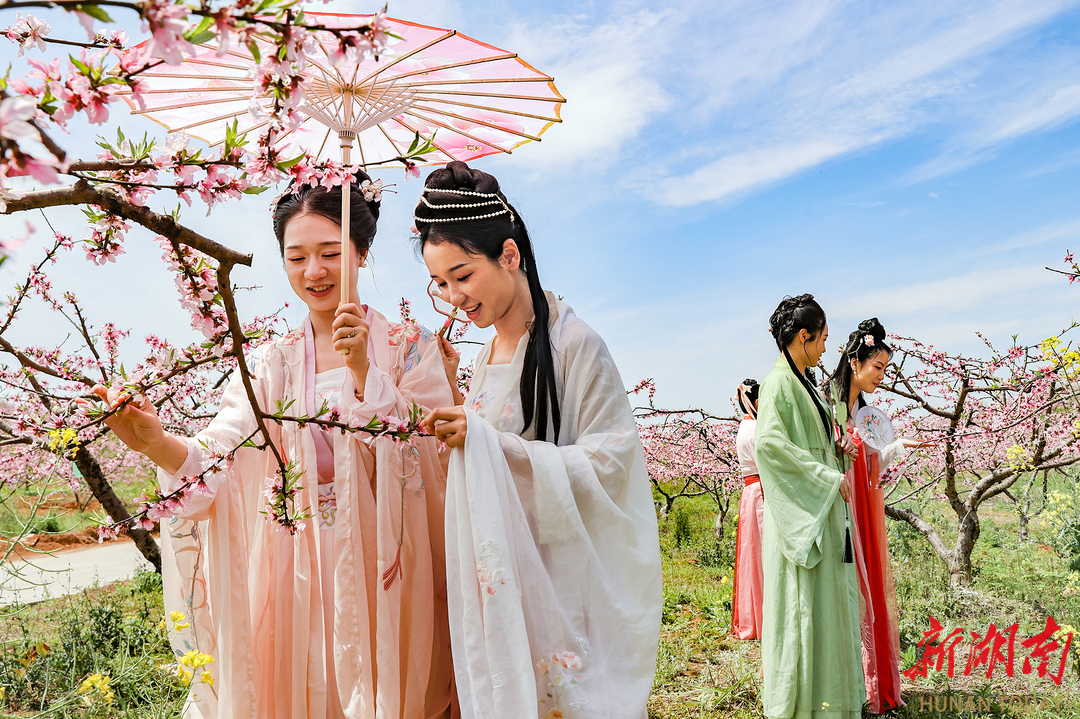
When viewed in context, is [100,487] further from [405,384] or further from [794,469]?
[794,469]

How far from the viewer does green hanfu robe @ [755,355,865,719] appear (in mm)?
3355

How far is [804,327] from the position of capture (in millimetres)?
3678

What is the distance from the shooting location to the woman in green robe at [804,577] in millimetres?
3357

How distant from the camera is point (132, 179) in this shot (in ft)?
4.40

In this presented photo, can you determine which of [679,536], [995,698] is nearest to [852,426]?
[995,698]

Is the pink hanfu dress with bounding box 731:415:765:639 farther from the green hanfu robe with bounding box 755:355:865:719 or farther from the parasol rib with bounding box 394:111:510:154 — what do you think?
the parasol rib with bounding box 394:111:510:154

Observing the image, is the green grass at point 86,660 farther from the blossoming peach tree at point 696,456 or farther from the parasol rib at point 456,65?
the blossoming peach tree at point 696,456

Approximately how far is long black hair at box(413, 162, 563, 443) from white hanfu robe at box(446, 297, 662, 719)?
1.8 inches

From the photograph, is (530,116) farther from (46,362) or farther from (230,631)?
(46,362)

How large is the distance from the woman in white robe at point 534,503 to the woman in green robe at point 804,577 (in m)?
1.79

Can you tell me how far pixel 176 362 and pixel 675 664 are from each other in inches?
151

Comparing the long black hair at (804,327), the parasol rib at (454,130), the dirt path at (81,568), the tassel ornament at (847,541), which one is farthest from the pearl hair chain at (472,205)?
the dirt path at (81,568)
